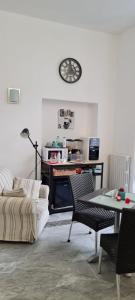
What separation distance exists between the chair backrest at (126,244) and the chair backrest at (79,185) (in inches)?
48.5

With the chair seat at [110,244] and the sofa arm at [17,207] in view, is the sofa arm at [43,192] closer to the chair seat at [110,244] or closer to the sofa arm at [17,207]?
the sofa arm at [17,207]

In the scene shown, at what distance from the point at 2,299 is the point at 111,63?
426cm

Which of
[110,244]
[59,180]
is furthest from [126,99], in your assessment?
[110,244]

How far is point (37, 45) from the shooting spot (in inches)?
172

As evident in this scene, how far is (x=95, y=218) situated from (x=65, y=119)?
2.46 m

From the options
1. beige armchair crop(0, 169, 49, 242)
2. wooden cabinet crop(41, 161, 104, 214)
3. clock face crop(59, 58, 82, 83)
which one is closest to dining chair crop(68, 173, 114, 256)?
beige armchair crop(0, 169, 49, 242)

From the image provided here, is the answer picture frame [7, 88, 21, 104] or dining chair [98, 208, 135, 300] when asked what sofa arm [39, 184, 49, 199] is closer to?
picture frame [7, 88, 21, 104]

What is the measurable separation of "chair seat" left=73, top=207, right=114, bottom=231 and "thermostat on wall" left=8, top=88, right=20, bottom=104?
212 cm

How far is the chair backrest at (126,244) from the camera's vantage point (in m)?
1.97

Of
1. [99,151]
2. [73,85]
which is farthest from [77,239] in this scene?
[73,85]

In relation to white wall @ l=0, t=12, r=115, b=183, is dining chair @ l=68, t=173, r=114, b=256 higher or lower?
lower


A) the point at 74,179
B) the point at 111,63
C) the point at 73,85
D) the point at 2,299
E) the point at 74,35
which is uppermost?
the point at 74,35

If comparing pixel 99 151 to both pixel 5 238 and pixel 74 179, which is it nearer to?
pixel 74 179

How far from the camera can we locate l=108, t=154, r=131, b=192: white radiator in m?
4.75
